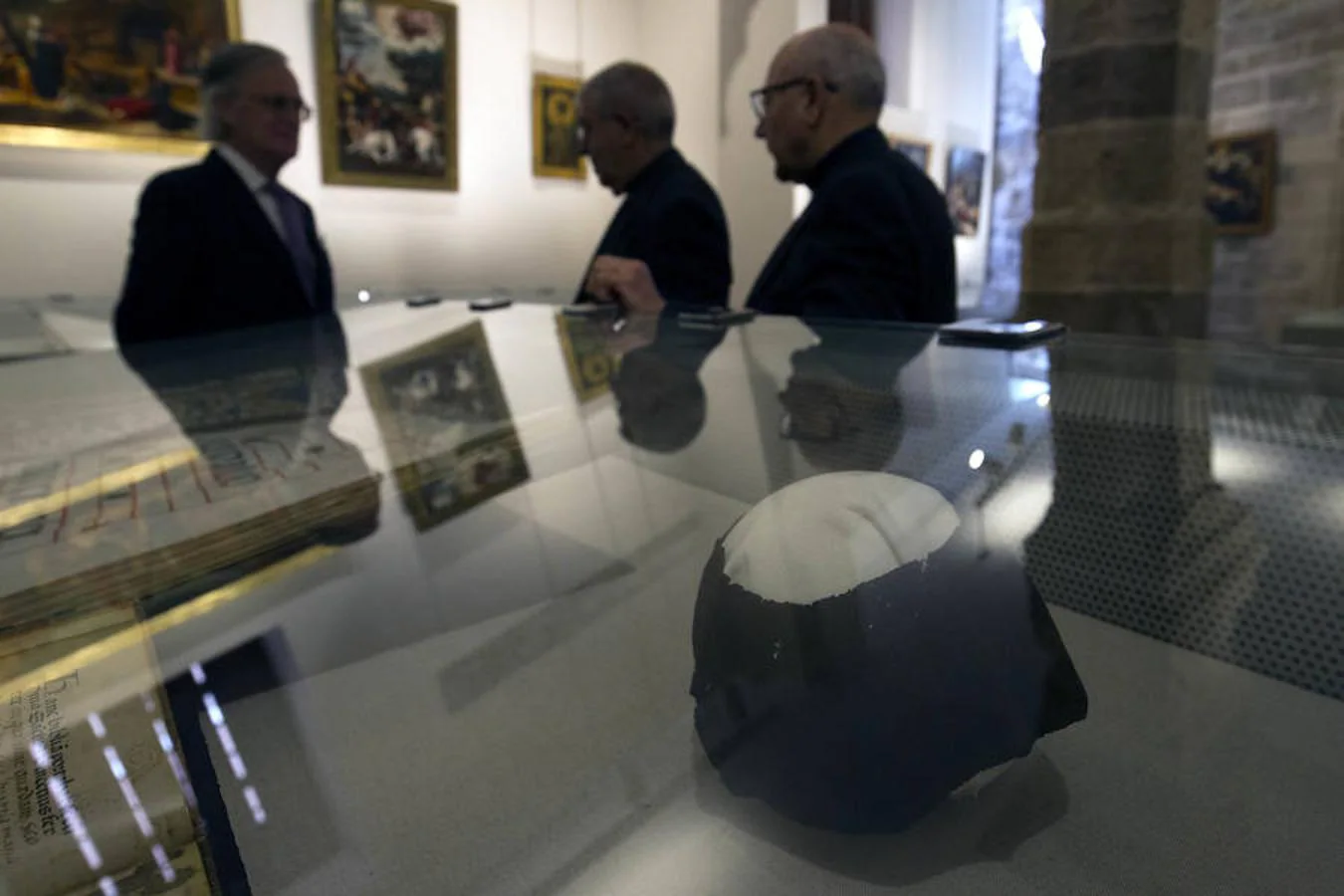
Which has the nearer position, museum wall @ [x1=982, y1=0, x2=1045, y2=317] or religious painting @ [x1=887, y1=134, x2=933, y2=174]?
religious painting @ [x1=887, y1=134, x2=933, y2=174]

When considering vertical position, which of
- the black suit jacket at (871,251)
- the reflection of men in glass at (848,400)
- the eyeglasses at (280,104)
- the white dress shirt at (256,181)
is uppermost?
the eyeglasses at (280,104)

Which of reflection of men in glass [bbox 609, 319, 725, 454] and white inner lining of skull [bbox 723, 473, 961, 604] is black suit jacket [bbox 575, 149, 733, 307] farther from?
white inner lining of skull [bbox 723, 473, 961, 604]

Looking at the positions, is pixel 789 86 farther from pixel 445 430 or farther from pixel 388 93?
pixel 388 93

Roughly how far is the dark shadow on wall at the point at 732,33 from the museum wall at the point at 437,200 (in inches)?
13.7

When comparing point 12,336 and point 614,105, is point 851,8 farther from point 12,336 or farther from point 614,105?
point 12,336

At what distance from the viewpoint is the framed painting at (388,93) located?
13.0 feet

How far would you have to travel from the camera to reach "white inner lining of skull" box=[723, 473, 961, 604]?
52 cm

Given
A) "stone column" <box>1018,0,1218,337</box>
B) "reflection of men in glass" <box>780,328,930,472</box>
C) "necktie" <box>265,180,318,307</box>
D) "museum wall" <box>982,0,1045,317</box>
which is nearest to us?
"reflection of men in glass" <box>780,328,930,472</box>

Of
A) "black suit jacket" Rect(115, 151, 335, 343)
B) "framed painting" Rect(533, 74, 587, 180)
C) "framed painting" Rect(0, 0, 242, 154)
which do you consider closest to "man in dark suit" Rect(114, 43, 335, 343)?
"black suit jacket" Rect(115, 151, 335, 343)

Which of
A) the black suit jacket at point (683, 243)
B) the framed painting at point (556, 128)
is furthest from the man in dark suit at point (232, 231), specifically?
the framed painting at point (556, 128)

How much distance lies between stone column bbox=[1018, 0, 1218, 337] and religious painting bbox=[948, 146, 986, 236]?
270 centimetres

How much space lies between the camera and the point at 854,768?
1.50 feet

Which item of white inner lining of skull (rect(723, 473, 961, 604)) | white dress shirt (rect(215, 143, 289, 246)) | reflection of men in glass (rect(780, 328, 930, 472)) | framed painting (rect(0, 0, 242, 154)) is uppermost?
framed painting (rect(0, 0, 242, 154))

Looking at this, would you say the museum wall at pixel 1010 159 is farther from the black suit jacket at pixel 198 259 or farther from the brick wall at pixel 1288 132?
the black suit jacket at pixel 198 259
